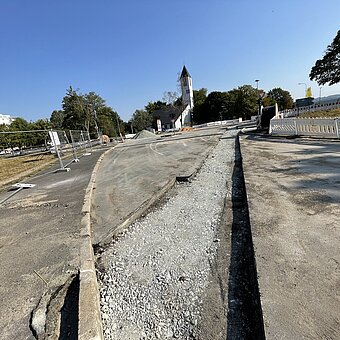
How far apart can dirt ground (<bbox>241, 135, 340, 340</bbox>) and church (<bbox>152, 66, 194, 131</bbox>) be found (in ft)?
226

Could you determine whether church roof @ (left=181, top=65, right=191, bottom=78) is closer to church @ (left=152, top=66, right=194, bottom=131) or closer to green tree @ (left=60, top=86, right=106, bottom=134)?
church @ (left=152, top=66, right=194, bottom=131)

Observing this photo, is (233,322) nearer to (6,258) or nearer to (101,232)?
(101,232)

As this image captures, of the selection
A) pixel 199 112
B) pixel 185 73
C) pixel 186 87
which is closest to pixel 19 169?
pixel 199 112

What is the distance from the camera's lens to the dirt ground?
1.60 metres

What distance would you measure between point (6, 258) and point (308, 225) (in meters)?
4.12

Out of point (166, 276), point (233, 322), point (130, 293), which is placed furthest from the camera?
point (166, 276)

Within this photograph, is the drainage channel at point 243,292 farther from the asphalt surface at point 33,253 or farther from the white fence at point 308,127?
the white fence at point 308,127

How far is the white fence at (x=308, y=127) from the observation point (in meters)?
9.61

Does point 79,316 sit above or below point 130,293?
above

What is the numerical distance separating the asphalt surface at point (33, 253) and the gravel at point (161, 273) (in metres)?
0.58

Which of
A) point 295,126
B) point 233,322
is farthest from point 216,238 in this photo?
point 295,126

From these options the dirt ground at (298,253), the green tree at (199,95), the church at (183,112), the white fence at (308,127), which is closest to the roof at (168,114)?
the church at (183,112)

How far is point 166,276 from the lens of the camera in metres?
2.57

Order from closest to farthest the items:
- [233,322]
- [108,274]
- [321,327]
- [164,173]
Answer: [321,327] < [233,322] < [108,274] < [164,173]
